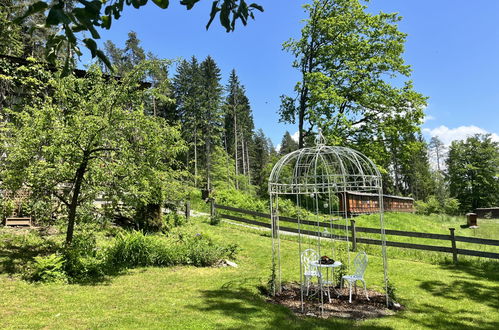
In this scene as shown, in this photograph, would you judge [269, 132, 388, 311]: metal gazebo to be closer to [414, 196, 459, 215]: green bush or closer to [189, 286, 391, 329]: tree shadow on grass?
[189, 286, 391, 329]: tree shadow on grass

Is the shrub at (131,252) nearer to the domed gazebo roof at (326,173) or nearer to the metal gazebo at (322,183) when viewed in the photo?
the metal gazebo at (322,183)

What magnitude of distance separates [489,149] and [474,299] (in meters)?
45.4

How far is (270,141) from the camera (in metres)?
80.9

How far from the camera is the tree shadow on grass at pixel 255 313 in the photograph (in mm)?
5172

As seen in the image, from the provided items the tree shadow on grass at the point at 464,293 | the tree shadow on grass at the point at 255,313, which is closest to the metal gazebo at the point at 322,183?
the tree shadow on grass at the point at 255,313

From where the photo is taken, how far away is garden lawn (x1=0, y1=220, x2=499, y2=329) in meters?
Answer: 5.03

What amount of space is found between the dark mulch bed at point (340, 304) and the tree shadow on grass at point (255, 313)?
0.28 metres

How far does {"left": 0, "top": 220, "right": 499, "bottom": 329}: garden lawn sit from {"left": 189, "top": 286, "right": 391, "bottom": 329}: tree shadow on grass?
0.7 inches

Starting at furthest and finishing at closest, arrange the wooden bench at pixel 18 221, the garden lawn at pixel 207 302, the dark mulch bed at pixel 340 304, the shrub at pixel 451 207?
the shrub at pixel 451 207 < the wooden bench at pixel 18 221 < the dark mulch bed at pixel 340 304 < the garden lawn at pixel 207 302

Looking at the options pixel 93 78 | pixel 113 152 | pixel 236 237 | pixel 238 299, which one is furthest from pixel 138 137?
pixel 236 237

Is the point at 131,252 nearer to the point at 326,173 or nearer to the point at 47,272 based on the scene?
the point at 47,272

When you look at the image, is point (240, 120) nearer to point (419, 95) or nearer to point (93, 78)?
point (419, 95)

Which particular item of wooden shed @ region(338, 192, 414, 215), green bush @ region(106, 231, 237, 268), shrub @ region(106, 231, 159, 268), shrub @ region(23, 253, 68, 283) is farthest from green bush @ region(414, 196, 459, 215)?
shrub @ region(23, 253, 68, 283)

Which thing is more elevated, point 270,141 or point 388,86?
point 270,141
